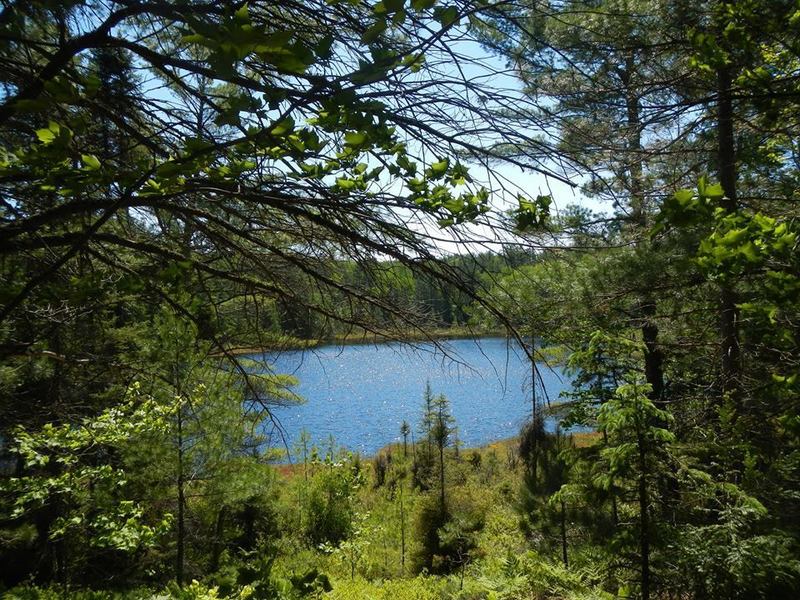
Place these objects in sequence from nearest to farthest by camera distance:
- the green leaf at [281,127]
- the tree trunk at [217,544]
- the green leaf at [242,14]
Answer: the green leaf at [242,14] → the green leaf at [281,127] → the tree trunk at [217,544]

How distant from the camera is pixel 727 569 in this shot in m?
3.25

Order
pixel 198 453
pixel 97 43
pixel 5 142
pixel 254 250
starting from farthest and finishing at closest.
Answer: pixel 198 453, pixel 254 250, pixel 5 142, pixel 97 43

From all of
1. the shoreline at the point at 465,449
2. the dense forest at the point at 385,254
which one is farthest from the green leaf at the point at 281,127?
the shoreline at the point at 465,449

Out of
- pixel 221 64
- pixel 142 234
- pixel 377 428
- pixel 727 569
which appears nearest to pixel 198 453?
pixel 142 234

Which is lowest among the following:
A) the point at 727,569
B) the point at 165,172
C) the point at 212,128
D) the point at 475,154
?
the point at 727,569

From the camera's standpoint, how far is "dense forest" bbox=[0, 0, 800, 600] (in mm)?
1562

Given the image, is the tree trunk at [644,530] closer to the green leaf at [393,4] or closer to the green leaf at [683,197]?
the green leaf at [683,197]

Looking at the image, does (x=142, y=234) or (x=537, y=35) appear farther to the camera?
(x=142, y=234)

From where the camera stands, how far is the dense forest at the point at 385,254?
5.13ft

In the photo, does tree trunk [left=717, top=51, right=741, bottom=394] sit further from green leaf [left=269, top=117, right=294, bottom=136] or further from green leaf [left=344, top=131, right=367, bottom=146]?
green leaf [left=269, top=117, right=294, bottom=136]

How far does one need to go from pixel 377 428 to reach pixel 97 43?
2540 centimetres

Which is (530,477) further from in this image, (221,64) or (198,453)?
(221,64)

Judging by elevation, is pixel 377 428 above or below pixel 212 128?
below

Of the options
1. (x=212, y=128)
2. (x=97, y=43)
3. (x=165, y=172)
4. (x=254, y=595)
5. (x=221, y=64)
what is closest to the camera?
(x=221, y=64)
